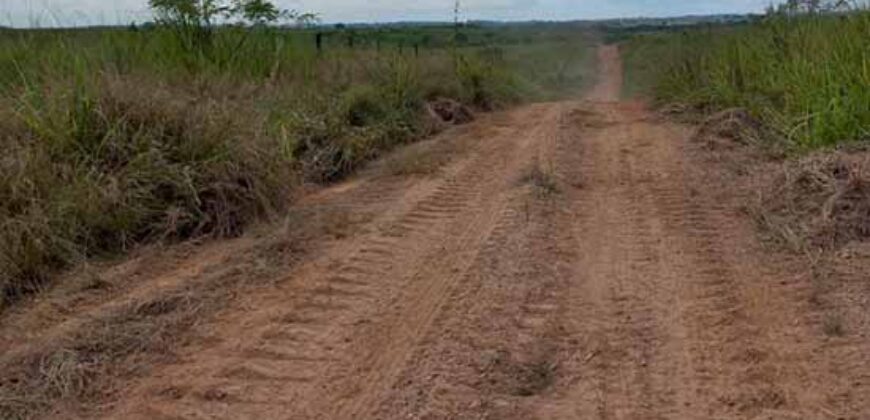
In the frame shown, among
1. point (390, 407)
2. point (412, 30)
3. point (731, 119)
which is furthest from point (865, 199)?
point (412, 30)

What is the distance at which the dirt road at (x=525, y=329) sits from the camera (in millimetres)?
Result: 3707

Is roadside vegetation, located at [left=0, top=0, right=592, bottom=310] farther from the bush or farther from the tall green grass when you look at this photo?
the tall green grass

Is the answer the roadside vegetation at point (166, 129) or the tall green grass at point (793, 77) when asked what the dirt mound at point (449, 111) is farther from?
the tall green grass at point (793, 77)

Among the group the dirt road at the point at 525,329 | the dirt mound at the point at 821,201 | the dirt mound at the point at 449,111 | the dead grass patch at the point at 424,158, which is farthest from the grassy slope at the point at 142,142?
the dirt mound at the point at 821,201

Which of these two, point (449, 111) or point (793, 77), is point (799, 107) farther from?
point (449, 111)

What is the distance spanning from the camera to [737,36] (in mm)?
14375

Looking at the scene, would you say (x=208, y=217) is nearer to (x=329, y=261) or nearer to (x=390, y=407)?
(x=329, y=261)

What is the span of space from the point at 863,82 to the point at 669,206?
6.72 ft

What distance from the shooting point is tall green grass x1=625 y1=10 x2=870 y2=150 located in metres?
7.93

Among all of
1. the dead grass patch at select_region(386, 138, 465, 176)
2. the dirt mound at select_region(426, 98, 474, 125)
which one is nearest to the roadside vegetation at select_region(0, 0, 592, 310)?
the dead grass patch at select_region(386, 138, 465, 176)

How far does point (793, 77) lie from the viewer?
9625mm

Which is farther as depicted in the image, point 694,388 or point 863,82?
point 863,82

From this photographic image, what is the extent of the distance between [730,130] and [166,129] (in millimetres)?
5816

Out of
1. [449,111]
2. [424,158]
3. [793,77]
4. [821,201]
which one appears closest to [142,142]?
[424,158]
